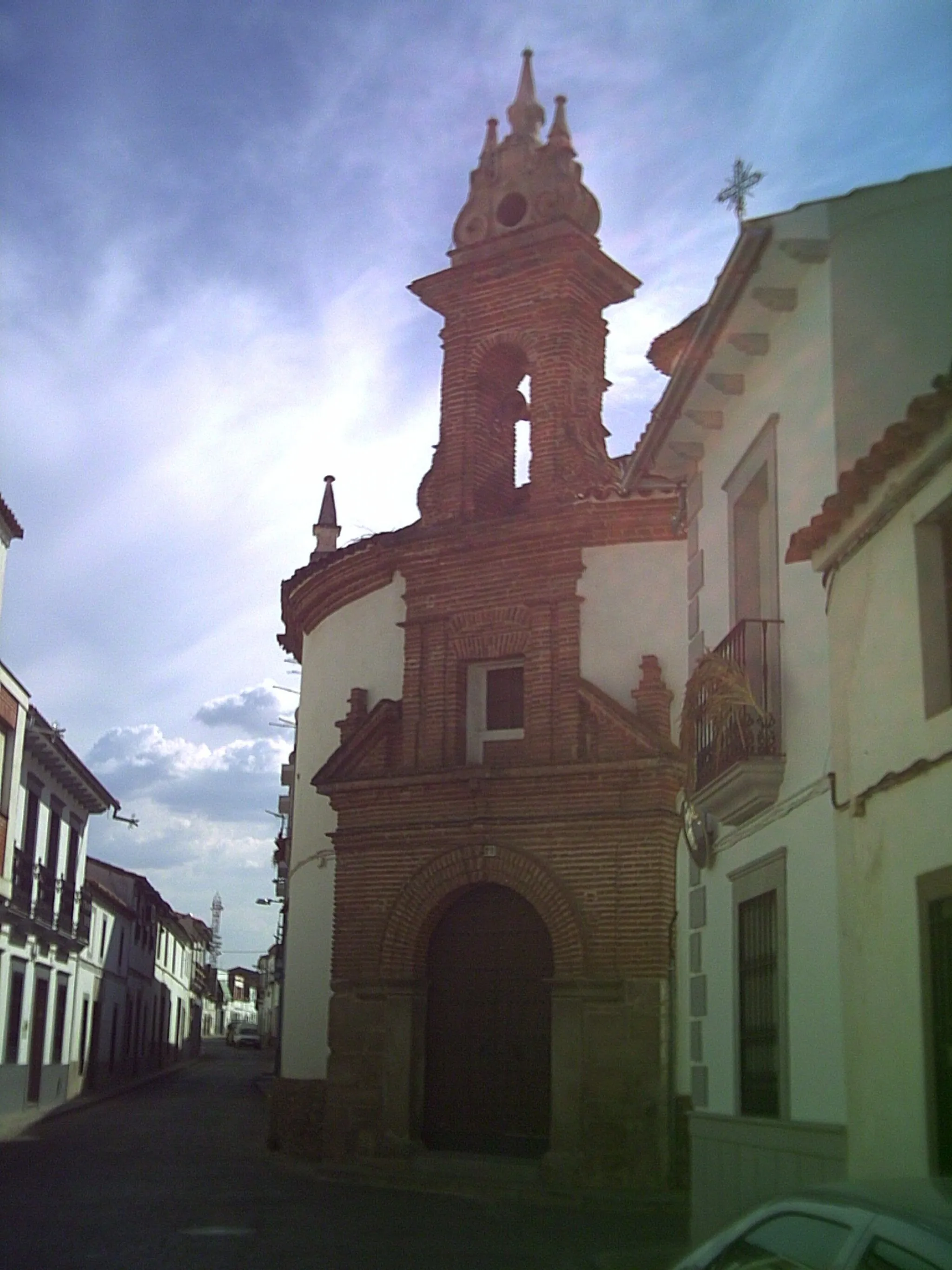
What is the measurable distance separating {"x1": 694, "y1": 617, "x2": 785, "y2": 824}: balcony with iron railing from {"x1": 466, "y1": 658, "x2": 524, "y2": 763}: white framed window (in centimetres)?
830

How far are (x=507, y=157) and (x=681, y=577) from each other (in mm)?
6750

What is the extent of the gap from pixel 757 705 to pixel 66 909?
24.0m

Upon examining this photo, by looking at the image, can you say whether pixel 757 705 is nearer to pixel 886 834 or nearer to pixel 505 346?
pixel 886 834

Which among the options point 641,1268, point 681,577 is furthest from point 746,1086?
point 681,577

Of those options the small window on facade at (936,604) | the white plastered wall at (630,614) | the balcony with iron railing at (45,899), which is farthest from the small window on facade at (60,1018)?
the small window on facade at (936,604)

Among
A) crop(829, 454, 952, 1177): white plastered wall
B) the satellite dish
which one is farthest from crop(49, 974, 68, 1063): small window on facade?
crop(829, 454, 952, 1177): white plastered wall

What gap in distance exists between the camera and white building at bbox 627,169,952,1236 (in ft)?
27.9

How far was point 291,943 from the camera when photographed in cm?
1988

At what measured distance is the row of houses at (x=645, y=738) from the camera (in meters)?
7.60

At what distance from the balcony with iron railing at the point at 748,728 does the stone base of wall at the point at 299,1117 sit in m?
10.3

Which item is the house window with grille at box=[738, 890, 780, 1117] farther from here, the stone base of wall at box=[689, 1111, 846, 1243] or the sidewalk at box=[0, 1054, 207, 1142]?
the sidewalk at box=[0, 1054, 207, 1142]

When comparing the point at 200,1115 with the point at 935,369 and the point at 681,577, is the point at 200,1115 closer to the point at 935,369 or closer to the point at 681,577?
the point at 681,577

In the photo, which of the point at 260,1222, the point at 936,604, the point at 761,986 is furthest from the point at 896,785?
the point at 260,1222

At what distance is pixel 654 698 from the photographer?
55.1 feet
